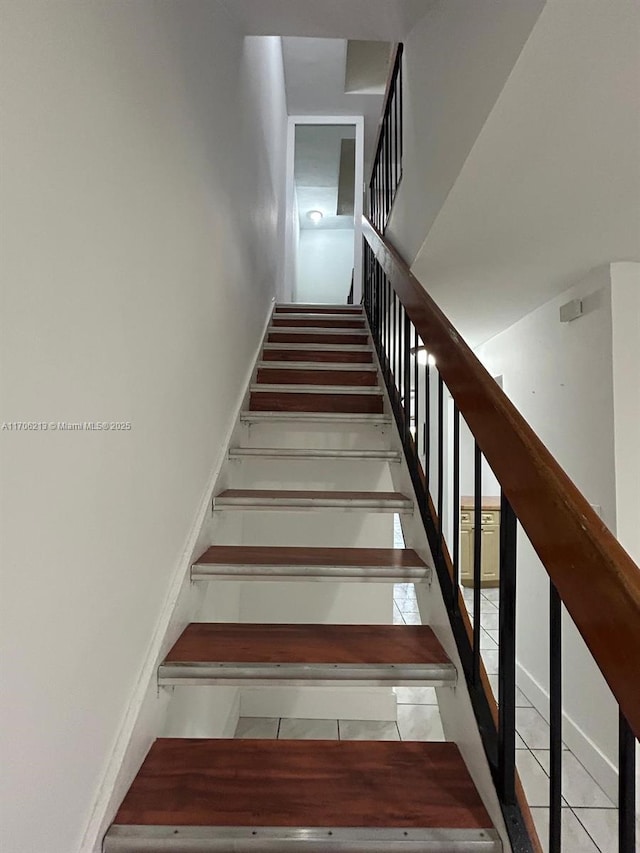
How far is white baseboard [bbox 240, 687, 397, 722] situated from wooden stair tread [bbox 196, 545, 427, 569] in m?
1.52

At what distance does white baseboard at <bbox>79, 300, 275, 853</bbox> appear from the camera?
3.05ft

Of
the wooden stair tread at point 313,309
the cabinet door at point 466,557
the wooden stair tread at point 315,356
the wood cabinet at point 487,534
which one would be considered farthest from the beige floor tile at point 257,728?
the cabinet door at point 466,557

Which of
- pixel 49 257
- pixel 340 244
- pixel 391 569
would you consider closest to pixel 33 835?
pixel 49 257

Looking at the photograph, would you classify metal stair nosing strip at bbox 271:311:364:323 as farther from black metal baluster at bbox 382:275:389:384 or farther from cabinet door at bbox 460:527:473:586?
cabinet door at bbox 460:527:473:586

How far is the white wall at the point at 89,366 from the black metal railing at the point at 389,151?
5.03ft

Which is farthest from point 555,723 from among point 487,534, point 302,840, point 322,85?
point 322,85

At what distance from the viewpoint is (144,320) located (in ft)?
3.95

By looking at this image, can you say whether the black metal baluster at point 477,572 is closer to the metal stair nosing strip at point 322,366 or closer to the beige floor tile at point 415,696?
the metal stair nosing strip at point 322,366

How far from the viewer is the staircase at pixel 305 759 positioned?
91 cm

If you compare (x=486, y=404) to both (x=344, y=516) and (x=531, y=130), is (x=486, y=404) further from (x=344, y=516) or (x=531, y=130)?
(x=344, y=516)

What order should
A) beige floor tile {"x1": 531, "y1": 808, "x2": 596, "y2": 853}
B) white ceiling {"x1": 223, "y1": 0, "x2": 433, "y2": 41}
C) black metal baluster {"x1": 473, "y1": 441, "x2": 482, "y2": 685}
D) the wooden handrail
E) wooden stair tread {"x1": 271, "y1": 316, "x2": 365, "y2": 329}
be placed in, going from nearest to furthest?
the wooden handrail < black metal baluster {"x1": 473, "y1": 441, "x2": 482, "y2": 685} < beige floor tile {"x1": 531, "y1": 808, "x2": 596, "y2": 853} < white ceiling {"x1": 223, "y1": 0, "x2": 433, "y2": 41} < wooden stair tread {"x1": 271, "y1": 316, "x2": 365, "y2": 329}

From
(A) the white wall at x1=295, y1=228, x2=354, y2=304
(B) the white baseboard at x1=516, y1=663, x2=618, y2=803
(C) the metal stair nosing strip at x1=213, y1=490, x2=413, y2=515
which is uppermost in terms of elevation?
(A) the white wall at x1=295, y1=228, x2=354, y2=304

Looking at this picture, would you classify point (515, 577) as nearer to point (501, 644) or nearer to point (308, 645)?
point (501, 644)

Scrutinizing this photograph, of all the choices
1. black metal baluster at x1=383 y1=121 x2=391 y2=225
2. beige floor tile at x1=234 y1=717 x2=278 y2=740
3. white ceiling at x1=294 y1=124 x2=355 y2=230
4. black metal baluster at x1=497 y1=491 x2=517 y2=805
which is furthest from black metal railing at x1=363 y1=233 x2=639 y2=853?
white ceiling at x1=294 y1=124 x2=355 y2=230
